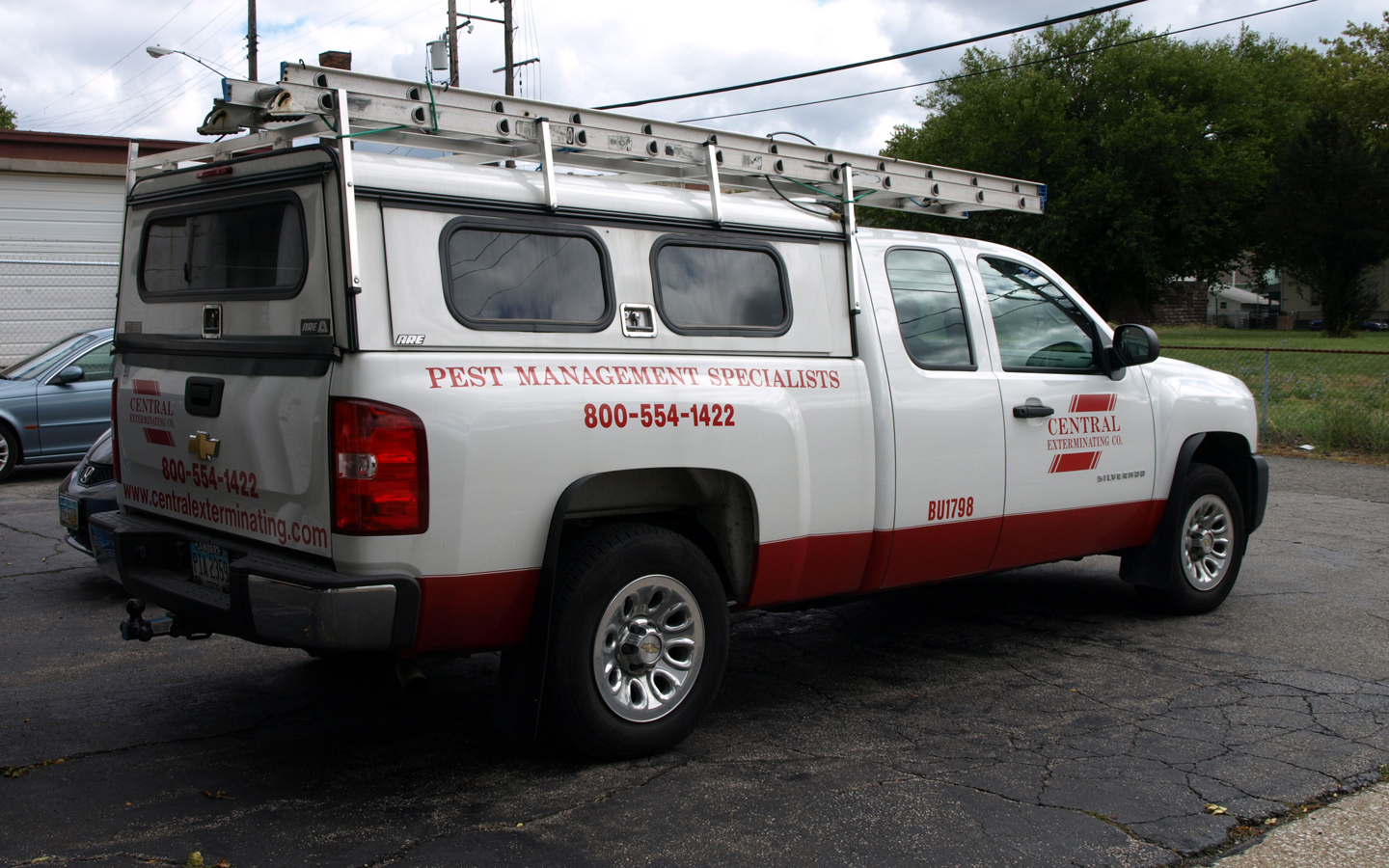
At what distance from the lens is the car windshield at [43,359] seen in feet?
39.6

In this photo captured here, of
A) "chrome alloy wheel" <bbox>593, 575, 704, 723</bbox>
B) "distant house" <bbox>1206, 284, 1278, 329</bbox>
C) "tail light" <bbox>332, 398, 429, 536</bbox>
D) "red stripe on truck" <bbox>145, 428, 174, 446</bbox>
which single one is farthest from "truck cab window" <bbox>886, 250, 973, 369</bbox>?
"distant house" <bbox>1206, 284, 1278, 329</bbox>

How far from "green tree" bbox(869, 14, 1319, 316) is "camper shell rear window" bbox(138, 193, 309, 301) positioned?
151 ft

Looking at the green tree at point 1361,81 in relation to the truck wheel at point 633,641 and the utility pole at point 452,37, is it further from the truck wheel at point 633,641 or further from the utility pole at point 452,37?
the truck wheel at point 633,641

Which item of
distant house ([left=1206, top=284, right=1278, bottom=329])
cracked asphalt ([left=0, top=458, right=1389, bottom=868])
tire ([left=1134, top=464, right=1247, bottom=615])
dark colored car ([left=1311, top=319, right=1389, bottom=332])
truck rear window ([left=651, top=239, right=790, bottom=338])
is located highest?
distant house ([left=1206, top=284, right=1278, bottom=329])

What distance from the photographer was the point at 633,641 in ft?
13.9

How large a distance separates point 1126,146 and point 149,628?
169 ft

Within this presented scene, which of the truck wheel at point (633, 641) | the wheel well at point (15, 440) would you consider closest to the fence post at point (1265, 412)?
the truck wheel at point (633, 641)

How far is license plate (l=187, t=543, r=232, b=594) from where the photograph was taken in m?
4.07

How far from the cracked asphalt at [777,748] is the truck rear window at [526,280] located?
5.29ft

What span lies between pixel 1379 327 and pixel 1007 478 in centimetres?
6969

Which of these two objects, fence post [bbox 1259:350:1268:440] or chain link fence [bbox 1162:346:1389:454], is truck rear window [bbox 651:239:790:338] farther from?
fence post [bbox 1259:350:1268:440]

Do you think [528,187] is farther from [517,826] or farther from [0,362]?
[0,362]

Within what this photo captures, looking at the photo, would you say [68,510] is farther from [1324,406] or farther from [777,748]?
[1324,406]

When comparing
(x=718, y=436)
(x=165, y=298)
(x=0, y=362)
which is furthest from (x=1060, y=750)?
(x=0, y=362)
